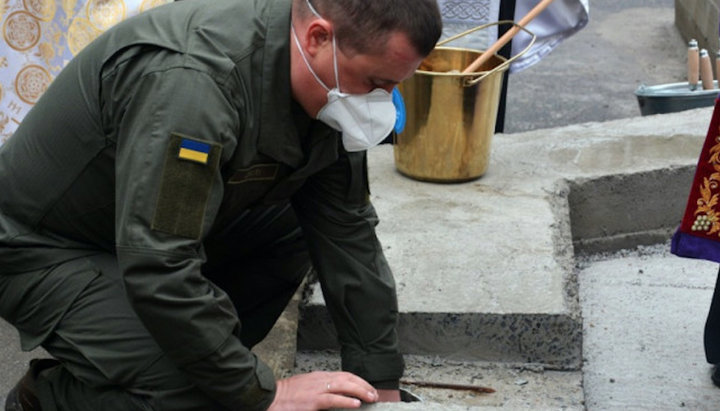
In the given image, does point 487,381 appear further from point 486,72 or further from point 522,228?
point 486,72

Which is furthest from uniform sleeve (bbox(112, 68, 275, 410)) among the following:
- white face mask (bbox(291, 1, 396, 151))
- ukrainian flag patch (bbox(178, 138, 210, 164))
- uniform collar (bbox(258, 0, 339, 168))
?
white face mask (bbox(291, 1, 396, 151))

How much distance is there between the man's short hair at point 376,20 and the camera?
1.84m

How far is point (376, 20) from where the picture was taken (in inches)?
72.7

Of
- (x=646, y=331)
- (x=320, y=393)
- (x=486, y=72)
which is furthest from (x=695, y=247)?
(x=320, y=393)

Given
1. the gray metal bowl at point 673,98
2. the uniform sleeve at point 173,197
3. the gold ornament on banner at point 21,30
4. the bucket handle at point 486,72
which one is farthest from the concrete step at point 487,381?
the gray metal bowl at point 673,98

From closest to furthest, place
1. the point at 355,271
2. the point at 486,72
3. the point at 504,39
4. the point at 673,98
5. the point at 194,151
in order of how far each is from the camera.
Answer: the point at 194,151 < the point at 355,271 < the point at 486,72 < the point at 504,39 < the point at 673,98

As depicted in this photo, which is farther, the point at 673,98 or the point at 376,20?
the point at 673,98

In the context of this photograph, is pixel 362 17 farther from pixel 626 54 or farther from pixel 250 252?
pixel 626 54

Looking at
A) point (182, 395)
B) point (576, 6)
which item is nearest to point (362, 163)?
point (182, 395)

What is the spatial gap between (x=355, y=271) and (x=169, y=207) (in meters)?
0.64

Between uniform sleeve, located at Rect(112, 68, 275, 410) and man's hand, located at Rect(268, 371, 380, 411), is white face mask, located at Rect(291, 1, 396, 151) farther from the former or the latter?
man's hand, located at Rect(268, 371, 380, 411)

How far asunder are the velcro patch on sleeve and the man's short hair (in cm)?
32

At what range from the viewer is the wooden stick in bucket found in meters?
3.64

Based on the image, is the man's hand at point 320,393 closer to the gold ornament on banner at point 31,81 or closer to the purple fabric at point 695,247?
the purple fabric at point 695,247
